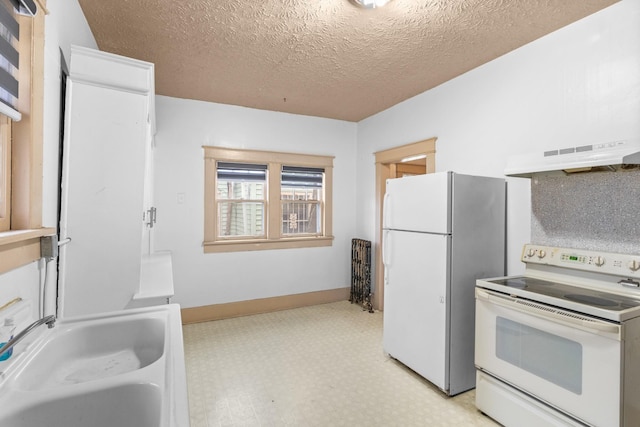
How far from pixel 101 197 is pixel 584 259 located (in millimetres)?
2914

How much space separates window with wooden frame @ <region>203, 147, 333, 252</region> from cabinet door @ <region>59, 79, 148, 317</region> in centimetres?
207

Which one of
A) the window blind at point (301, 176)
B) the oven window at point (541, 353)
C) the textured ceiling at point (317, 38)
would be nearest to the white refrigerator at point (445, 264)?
the oven window at point (541, 353)

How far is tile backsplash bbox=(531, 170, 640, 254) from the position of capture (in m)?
1.89

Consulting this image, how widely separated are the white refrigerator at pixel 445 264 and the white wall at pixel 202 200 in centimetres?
192

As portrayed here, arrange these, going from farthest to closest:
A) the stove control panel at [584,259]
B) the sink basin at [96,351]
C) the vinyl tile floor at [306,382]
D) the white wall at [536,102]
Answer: the vinyl tile floor at [306,382] < the white wall at [536,102] < the stove control panel at [584,259] < the sink basin at [96,351]

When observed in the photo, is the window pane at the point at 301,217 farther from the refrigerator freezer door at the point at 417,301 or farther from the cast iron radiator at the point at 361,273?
the refrigerator freezer door at the point at 417,301

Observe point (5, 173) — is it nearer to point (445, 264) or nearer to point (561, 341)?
point (445, 264)

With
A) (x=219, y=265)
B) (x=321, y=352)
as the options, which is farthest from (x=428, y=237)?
(x=219, y=265)

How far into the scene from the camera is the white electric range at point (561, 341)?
5.02 feet

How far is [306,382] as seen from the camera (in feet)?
8.32

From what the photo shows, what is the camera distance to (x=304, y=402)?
7.52 feet

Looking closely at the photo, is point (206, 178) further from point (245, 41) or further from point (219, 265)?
point (245, 41)

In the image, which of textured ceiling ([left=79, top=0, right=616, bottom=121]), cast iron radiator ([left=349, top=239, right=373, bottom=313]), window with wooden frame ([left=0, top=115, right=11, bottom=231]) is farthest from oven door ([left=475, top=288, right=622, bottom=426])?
window with wooden frame ([left=0, top=115, right=11, bottom=231])

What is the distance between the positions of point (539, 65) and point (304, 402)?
302 centimetres
